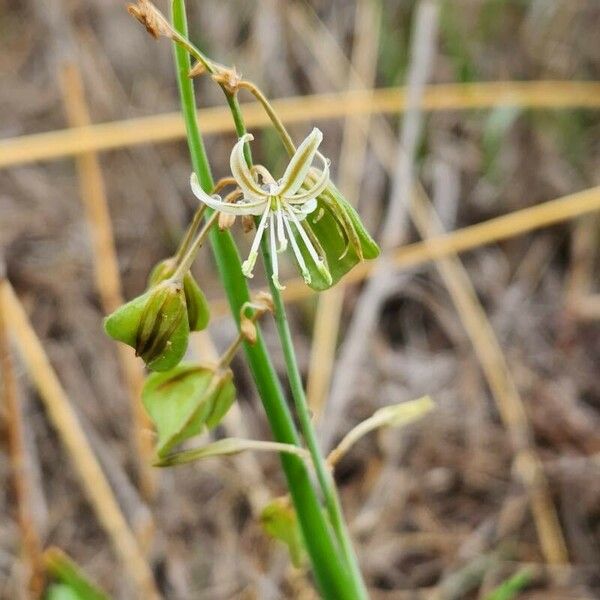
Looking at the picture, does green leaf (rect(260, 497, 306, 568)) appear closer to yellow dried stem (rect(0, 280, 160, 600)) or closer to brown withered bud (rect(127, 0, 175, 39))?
brown withered bud (rect(127, 0, 175, 39))

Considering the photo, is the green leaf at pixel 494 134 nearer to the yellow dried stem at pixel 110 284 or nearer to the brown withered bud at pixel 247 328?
the yellow dried stem at pixel 110 284

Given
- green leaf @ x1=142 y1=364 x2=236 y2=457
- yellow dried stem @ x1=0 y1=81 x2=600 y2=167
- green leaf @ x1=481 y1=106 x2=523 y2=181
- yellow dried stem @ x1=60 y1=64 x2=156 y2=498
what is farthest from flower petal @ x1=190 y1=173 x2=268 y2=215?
green leaf @ x1=481 y1=106 x2=523 y2=181

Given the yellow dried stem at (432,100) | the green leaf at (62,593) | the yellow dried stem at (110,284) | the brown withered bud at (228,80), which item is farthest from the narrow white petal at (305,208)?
the yellow dried stem at (432,100)

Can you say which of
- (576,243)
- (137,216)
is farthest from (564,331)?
(137,216)

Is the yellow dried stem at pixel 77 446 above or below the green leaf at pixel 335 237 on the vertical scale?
above

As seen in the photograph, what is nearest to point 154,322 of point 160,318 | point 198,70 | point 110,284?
point 160,318
